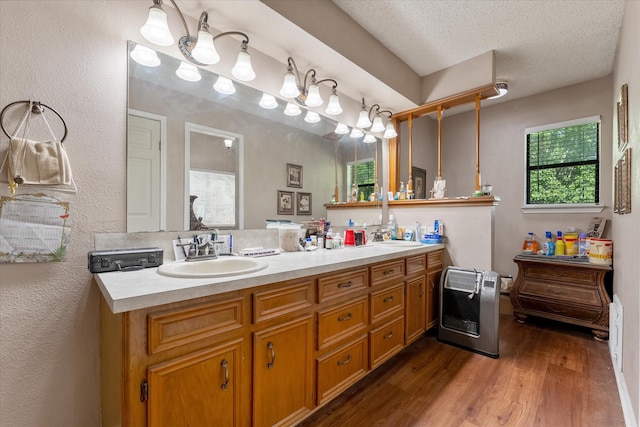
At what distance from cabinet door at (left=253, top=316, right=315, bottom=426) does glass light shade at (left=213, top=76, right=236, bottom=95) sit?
4.67ft

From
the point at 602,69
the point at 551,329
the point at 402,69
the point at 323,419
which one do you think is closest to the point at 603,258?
the point at 551,329

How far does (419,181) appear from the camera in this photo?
12.7 feet

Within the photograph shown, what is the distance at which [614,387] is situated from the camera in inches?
72.7

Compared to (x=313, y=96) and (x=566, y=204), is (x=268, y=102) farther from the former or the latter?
(x=566, y=204)

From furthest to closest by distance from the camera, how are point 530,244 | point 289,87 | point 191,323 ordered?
point 530,244 → point 289,87 → point 191,323

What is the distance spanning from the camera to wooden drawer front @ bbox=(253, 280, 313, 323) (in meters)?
1.23

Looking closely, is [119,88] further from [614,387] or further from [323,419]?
[614,387]

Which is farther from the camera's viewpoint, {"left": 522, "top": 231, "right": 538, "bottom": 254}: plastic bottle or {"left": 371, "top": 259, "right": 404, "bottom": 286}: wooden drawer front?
{"left": 522, "top": 231, "right": 538, "bottom": 254}: plastic bottle

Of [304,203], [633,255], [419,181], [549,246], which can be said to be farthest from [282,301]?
[549,246]

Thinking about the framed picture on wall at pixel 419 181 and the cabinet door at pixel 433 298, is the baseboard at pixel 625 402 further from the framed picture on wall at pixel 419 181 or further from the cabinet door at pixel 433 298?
the framed picture on wall at pixel 419 181

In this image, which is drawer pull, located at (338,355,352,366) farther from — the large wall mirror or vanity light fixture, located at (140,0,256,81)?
vanity light fixture, located at (140,0,256,81)

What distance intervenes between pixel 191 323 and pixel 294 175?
1365 mm

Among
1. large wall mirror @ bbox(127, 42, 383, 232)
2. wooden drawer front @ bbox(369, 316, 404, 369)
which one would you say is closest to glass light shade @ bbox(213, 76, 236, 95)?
large wall mirror @ bbox(127, 42, 383, 232)

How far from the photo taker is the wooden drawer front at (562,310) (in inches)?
101
